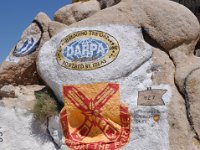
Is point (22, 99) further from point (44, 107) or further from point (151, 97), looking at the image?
point (151, 97)

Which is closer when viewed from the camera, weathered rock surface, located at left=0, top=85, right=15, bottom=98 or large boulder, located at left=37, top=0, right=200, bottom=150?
large boulder, located at left=37, top=0, right=200, bottom=150

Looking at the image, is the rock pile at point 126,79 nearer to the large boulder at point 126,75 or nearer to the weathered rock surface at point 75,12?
the large boulder at point 126,75

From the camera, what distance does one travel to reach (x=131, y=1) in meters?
6.84

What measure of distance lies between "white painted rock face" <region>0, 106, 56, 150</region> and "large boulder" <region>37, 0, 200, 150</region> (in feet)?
0.85

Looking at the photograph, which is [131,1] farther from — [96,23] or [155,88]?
[155,88]

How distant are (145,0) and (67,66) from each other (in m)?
1.49

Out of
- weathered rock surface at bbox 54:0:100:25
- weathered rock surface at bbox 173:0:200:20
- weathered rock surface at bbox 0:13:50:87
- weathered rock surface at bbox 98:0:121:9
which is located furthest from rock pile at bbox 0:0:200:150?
weathered rock surface at bbox 173:0:200:20

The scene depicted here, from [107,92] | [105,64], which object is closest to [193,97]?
[107,92]

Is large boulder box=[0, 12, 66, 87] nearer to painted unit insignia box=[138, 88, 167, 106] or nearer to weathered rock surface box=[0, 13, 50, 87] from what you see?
weathered rock surface box=[0, 13, 50, 87]

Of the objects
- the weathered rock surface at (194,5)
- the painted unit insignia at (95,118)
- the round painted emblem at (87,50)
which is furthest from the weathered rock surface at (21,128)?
the weathered rock surface at (194,5)

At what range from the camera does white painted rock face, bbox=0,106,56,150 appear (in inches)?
256

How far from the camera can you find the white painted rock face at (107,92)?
595 centimetres

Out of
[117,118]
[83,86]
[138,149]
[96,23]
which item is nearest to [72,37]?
[96,23]

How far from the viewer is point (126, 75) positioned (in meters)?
6.25
